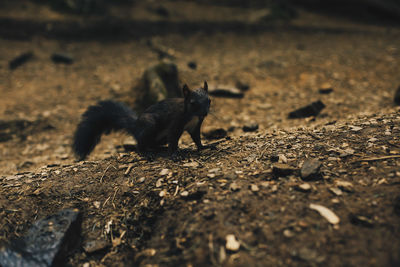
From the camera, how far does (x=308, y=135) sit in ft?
12.3

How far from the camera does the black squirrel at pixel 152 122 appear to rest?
→ 3.44 meters

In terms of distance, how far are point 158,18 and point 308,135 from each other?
9545 mm

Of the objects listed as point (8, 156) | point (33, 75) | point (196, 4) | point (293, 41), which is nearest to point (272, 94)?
point (293, 41)

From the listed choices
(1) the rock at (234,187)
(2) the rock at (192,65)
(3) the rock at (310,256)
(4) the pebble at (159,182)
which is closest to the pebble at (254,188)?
(1) the rock at (234,187)

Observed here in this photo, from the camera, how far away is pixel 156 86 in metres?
5.86

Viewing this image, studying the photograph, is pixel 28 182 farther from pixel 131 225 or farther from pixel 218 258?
pixel 218 258

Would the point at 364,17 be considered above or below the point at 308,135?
above

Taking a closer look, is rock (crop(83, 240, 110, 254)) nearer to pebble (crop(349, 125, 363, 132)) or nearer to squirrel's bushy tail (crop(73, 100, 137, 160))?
squirrel's bushy tail (crop(73, 100, 137, 160))

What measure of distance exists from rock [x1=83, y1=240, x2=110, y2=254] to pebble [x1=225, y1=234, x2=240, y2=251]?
1.16 m

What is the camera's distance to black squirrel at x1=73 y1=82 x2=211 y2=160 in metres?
3.44

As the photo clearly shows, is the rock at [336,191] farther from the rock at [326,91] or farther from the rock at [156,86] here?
the rock at [326,91]

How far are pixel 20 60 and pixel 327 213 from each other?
29.7ft

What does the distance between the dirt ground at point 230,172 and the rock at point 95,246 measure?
1.3 inches

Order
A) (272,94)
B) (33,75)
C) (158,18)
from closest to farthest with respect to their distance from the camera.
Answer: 1. (272,94)
2. (33,75)
3. (158,18)
